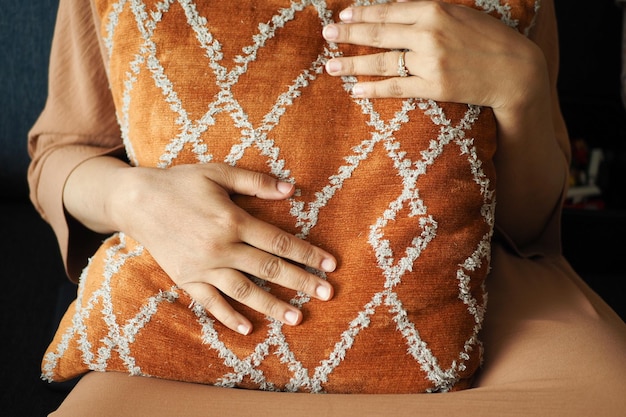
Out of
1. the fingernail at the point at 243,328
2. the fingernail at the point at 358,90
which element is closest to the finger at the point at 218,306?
the fingernail at the point at 243,328

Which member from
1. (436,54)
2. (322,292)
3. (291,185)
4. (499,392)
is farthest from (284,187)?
(499,392)

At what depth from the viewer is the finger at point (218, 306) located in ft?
2.08

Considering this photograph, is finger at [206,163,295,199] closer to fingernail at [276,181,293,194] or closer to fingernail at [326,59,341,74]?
fingernail at [276,181,293,194]

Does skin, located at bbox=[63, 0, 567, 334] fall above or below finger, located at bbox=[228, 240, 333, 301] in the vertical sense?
above

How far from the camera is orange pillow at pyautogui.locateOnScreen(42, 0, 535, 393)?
24.5 inches

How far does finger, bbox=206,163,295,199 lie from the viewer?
62cm

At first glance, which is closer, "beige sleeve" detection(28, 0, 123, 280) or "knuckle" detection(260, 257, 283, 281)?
"knuckle" detection(260, 257, 283, 281)

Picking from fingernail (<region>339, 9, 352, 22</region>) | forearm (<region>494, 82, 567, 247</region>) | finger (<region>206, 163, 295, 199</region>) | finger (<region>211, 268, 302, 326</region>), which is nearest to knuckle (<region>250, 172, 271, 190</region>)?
finger (<region>206, 163, 295, 199</region>)

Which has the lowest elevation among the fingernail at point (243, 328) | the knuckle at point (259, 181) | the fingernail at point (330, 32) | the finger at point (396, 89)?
the fingernail at point (243, 328)

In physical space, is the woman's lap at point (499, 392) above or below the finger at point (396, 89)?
below

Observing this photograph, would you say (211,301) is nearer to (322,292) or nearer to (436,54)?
(322,292)

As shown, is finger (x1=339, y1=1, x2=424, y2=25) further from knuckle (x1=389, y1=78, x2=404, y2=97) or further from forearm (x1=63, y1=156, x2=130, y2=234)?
forearm (x1=63, y1=156, x2=130, y2=234)

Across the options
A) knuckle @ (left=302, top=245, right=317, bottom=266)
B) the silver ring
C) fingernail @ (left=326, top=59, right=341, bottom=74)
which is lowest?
knuckle @ (left=302, top=245, right=317, bottom=266)

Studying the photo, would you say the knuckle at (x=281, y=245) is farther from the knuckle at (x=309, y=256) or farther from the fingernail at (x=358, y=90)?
the fingernail at (x=358, y=90)
